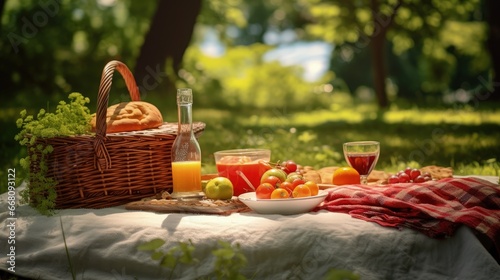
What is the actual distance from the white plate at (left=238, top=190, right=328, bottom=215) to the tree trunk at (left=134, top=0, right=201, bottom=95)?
Result: 7.02m

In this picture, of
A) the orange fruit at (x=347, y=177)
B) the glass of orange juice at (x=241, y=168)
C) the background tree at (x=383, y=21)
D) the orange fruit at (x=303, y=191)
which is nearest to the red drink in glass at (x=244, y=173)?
the glass of orange juice at (x=241, y=168)

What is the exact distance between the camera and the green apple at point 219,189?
11.8 feet

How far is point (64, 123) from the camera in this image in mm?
3633

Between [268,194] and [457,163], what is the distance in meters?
3.74

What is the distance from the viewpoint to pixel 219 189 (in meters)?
3.61

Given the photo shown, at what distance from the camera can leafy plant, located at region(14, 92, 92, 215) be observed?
356 centimetres

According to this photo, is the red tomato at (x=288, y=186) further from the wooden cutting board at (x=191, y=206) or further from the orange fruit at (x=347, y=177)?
the orange fruit at (x=347, y=177)

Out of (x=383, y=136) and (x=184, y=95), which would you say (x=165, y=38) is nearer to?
(x=383, y=136)

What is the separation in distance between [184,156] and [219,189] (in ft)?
0.80

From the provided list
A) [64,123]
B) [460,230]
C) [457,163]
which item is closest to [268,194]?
[460,230]

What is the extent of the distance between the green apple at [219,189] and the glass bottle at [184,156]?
0.29 ft

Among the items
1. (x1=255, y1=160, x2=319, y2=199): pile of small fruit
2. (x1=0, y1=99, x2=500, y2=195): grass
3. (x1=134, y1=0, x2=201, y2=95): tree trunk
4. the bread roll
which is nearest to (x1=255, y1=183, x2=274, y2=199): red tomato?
(x1=255, y1=160, x2=319, y2=199): pile of small fruit

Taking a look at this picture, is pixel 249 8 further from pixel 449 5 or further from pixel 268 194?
pixel 268 194

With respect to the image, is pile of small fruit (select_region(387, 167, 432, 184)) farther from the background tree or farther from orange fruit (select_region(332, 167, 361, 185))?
the background tree
